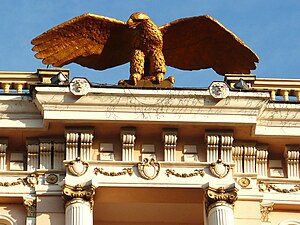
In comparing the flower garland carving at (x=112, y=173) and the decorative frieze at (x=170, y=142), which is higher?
the decorative frieze at (x=170, y=142)

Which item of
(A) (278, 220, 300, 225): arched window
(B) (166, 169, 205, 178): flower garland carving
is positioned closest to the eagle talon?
(B) (166, 169, 205, 178): flower garland carving

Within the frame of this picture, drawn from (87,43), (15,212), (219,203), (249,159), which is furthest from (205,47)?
(15,212)

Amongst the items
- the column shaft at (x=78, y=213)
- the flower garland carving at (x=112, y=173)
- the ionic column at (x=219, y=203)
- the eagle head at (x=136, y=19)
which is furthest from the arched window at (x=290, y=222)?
the eagle head at (x=136, y=19)

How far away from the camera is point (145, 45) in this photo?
37.8 metres

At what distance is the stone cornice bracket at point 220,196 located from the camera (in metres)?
35.2

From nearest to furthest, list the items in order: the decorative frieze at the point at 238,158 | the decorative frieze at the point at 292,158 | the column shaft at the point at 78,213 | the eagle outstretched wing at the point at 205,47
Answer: the column shaft at the point at 78,213 < the decorative frieze at the point at 238,158 < the decorative frieze at the point at 292,158 < the eagle outstretched wing at the point at 205,47

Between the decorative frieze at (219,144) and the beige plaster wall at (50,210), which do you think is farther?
the decorative frieze at (219,144)

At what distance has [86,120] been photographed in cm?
3578

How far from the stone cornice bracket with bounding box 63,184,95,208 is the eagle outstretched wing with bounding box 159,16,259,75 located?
457 cm

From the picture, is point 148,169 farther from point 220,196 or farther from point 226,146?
point 226,146

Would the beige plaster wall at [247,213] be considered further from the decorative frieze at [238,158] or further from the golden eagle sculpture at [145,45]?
the golden eagle sculpture at [145,45]

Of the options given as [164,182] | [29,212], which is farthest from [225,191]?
[29,212]

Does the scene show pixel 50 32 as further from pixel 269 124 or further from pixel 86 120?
pixel 269 124

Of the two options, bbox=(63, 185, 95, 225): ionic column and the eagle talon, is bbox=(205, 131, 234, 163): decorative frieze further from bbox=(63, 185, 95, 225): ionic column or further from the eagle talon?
bbox=(63, 185, 95, 225): ionic column
